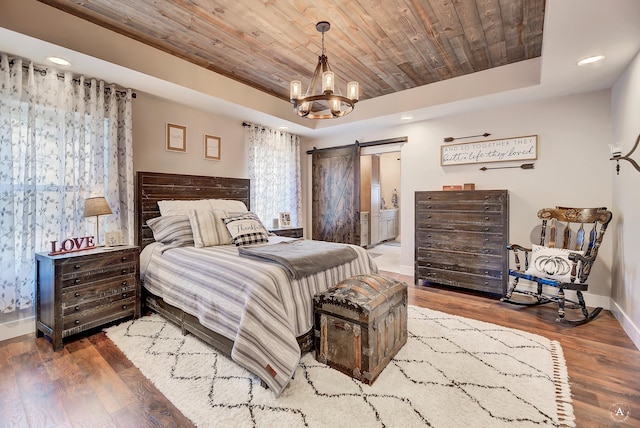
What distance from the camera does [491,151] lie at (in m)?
3.83

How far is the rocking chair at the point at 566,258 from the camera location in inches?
109

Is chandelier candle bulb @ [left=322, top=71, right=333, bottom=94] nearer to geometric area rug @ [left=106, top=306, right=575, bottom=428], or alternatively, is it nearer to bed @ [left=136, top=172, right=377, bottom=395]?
bed @ [left=136, top=172, right=377, bottom=395]

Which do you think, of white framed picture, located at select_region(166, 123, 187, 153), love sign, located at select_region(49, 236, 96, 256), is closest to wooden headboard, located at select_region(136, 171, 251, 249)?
white framed picture, located at select_region(166, 123, 187, 153)

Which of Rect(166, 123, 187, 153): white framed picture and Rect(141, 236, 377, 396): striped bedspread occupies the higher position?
Rect(166, 123, 187, 153): white framed picture

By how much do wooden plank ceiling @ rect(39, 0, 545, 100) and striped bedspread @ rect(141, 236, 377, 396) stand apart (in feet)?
6.67

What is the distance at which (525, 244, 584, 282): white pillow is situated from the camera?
9.27 feet

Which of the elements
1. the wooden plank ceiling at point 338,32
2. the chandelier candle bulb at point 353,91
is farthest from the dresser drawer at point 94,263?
the chandelier candle bulb at point 353,91

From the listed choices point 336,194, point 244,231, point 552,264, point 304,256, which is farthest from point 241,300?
point 336,194

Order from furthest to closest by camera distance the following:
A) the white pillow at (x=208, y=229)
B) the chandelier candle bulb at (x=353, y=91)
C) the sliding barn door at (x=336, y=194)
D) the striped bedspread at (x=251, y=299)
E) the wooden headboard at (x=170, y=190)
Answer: the sliding barn door at (x=336, y=194) < the wooden headboard at (x=170, y=190) < the white pillow at (x=208, y=229) < the chandelier candle bulb at (x=353, y=91) < the striped bedspread at (x=251, y=299)

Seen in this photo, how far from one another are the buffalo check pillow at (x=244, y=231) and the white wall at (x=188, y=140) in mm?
1177

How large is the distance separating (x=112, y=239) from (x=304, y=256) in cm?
196

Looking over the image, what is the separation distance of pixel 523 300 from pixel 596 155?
182 centimetres

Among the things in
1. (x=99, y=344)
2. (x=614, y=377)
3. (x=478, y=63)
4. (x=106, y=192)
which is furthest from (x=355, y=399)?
(x=478, y=63)

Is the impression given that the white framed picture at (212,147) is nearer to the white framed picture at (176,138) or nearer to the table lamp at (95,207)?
the white framed picture at (176,138)
